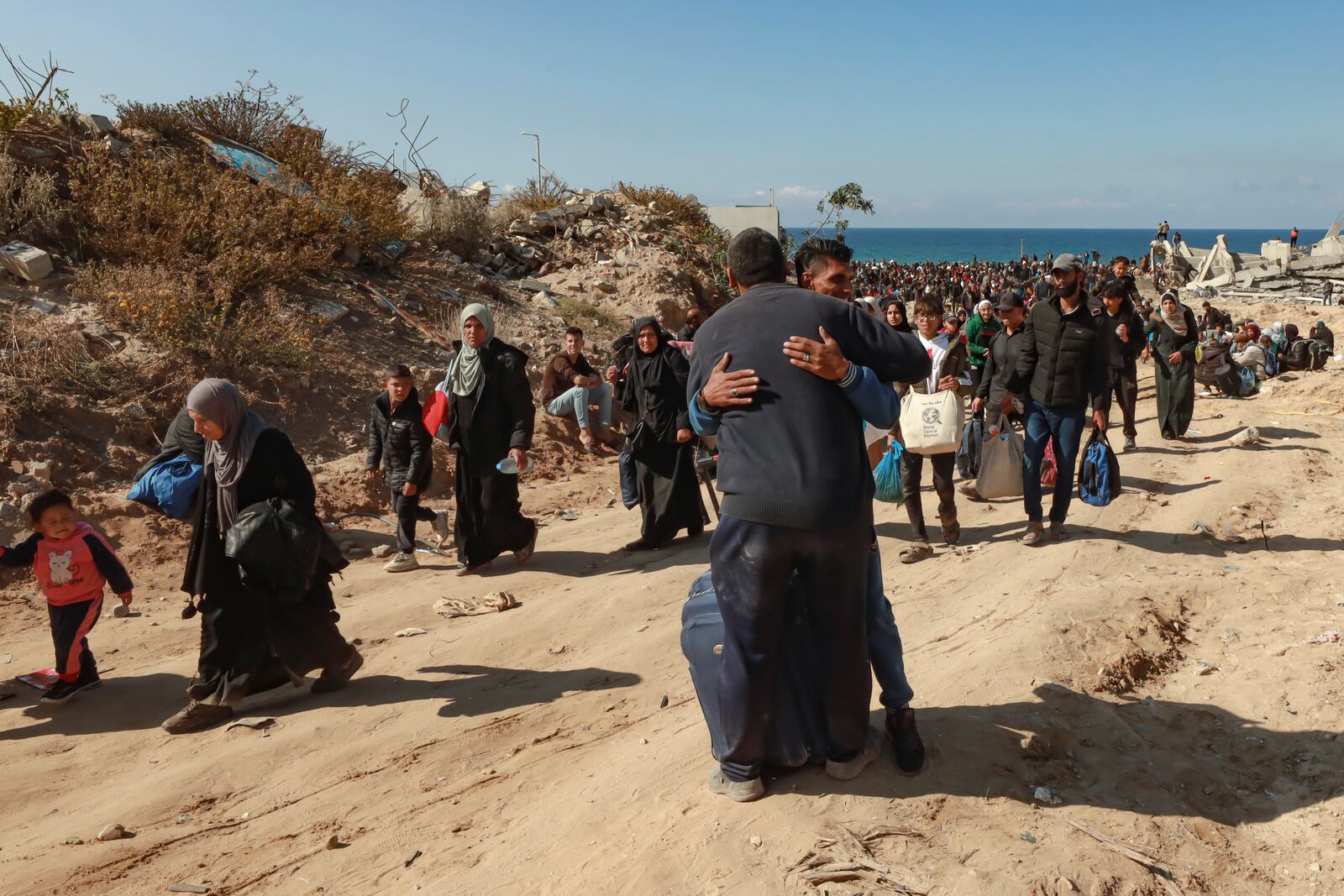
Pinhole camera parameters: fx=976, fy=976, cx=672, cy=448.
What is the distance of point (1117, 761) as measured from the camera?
3.70 m

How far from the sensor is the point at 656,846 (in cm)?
315

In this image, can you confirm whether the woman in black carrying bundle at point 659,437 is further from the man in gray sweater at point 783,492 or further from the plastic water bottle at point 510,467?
the man in gray sweater at point 783,492

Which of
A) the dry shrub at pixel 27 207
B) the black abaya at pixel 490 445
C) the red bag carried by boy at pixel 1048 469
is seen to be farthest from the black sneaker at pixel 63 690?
the dry shrub at pixel 27 207

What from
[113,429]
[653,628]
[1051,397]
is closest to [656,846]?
[653,628]

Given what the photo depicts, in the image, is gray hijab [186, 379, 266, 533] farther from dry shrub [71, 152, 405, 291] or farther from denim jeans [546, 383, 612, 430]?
dry shrub [71, 152, 405, 291]

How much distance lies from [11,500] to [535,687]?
17.8 feet

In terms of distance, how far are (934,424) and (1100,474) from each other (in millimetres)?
1321

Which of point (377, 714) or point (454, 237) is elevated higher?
point (454, 237)

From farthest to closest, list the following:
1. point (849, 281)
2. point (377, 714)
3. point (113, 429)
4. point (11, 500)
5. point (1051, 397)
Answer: point (113, 429), point (11, 500), point (1051, 397), point (377, 714), point (849, 281)

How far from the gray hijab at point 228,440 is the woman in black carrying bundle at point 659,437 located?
11.4 ft

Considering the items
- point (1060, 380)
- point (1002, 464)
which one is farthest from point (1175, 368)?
point (1060, 380)

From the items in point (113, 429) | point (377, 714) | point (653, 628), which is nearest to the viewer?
point (377, 714)

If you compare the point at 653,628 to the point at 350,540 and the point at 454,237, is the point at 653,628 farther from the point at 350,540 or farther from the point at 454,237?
the point at 454,237

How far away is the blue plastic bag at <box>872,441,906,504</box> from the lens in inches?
267
